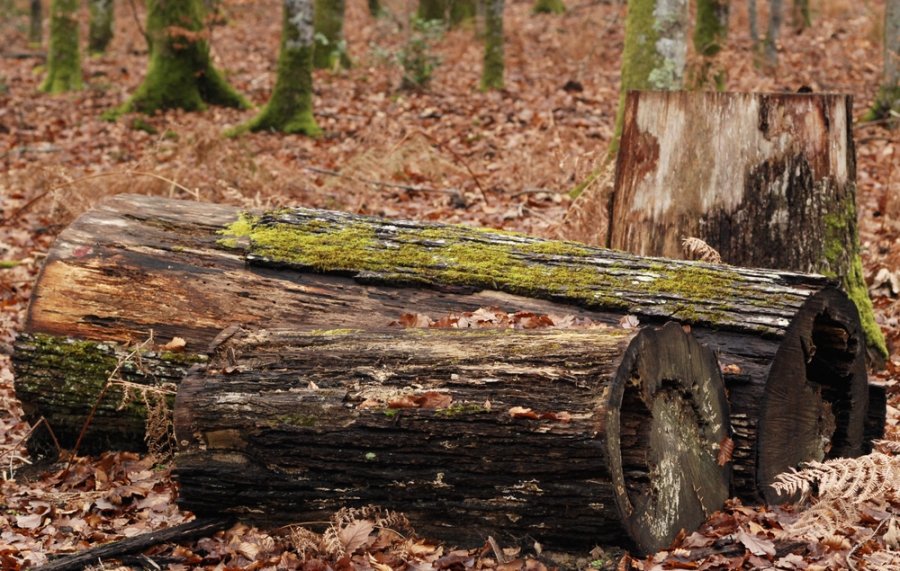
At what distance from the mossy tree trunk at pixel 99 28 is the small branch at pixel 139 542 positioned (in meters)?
21.5

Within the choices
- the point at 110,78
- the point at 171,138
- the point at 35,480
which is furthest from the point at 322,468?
the point at 110,78

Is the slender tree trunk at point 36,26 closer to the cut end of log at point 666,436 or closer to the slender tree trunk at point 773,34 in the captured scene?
the slender tree trunk at point 773,34

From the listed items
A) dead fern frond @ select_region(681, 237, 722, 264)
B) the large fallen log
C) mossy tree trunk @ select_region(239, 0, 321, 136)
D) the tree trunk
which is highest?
mossy tree trunk @ select_region(239, 0, 321, 136)

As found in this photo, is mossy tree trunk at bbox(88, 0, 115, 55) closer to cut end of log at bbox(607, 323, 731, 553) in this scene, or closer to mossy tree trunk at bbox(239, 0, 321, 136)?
mossy tree trunk at bbox(239, 0, 321, 136)

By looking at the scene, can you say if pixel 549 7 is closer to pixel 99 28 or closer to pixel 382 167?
pixel 99 28

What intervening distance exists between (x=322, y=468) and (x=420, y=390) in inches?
21.4

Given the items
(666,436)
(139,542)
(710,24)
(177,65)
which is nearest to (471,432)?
(666,436)

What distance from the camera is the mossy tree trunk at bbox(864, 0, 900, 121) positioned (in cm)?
1247

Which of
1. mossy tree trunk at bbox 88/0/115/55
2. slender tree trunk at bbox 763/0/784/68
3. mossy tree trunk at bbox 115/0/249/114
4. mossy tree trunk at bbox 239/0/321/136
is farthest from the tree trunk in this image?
mossy tree trunk at bbox 88/0/115/55

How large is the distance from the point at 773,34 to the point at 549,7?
937cm

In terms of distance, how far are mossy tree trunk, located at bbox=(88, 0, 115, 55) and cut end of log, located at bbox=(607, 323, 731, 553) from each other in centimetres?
2233

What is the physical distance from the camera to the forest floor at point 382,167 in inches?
154

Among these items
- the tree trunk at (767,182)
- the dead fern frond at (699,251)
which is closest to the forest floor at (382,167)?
the tree trunk at (767,182)

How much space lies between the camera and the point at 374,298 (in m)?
4.95
